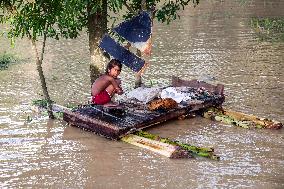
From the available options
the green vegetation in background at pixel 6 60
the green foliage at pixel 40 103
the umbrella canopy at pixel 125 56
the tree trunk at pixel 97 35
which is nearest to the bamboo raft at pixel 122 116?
the umbrella canopy at pixel 125 56

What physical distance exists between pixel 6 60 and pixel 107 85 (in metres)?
8.94

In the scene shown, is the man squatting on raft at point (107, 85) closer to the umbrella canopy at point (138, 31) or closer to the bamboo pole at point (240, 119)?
the umbrella canopy at point (138, 31)

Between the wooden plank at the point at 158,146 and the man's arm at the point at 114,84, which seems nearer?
the wooden plank at the point at 158,146

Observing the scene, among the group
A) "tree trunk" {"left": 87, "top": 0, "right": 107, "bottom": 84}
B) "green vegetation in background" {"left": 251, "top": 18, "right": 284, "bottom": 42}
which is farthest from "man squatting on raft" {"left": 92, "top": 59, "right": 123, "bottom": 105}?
"green vegetation in background" {"left": 251, "top": 18, "right": 284, "bottom": 42}

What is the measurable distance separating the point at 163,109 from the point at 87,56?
8536mm

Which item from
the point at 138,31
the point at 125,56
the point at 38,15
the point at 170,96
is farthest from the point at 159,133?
the point at 38,15

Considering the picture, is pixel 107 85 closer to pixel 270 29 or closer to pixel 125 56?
pixel 125 56

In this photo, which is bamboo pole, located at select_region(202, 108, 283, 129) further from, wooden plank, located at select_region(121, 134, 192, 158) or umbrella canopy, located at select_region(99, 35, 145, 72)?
wooden plank, located at select_region(121, 134, 192, 158)

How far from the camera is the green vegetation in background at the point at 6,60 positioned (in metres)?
16.3

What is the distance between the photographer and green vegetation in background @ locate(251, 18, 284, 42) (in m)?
18.3

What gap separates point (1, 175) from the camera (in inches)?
287

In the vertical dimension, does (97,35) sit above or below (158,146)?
above

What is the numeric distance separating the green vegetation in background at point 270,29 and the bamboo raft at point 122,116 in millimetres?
9485

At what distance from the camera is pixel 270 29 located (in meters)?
20.2
